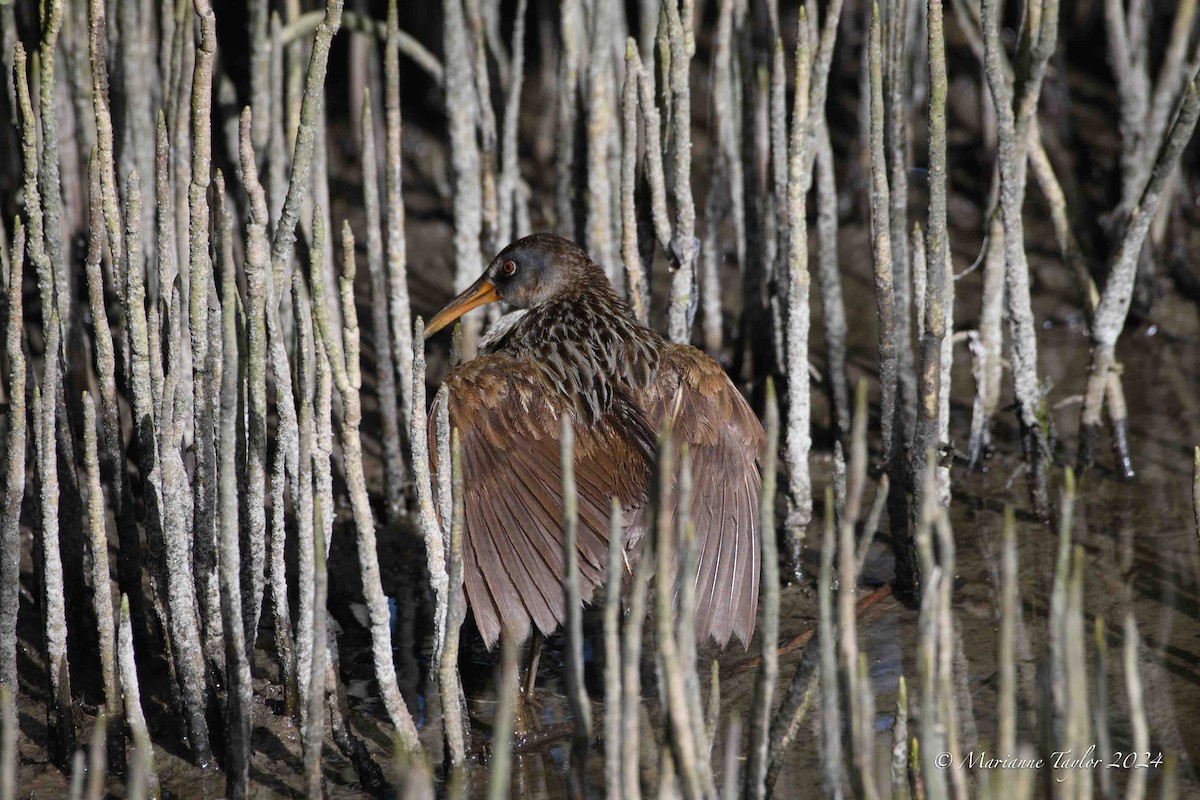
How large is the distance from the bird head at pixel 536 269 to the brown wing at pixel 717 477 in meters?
0.69

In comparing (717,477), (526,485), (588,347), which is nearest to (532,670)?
(526,485)

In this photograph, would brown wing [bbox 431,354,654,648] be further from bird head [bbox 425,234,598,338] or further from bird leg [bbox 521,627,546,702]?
bird head [bbox 425,234,598,338]

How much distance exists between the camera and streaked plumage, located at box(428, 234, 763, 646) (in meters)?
3.35

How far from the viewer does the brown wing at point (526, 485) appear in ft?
10.8

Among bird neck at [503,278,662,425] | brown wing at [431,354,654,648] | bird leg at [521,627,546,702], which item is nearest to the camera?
brown wing at [431,354,654,648]

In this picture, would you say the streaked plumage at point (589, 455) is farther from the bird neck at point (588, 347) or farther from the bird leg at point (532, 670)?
the bird leg at point (532, 670)

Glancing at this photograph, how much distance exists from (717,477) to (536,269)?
1.22 meters

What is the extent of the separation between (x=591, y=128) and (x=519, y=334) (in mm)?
793

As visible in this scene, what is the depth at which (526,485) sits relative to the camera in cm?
353

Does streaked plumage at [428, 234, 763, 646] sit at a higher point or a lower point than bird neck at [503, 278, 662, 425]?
lower

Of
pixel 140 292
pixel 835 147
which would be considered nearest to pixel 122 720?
pixel 140 292

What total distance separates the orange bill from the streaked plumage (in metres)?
0.39

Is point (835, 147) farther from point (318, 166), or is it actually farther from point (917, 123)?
point (318, 166)

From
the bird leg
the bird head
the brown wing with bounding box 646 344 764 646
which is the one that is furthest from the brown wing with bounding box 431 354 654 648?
the bird head
